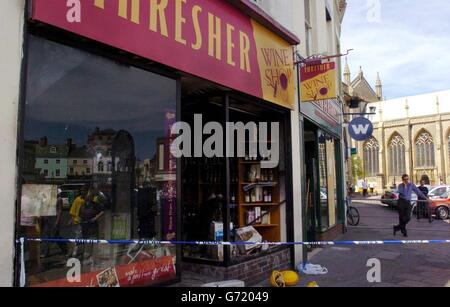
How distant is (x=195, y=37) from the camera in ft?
17.3

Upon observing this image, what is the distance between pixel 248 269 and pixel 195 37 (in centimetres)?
363

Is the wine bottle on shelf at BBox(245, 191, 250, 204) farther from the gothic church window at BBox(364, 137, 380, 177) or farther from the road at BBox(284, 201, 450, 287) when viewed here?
the gothic church window at BBox(364, 137, 380, 177)

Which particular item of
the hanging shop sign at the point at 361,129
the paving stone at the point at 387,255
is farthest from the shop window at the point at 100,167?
the hanging shop sign at the point at 361,129

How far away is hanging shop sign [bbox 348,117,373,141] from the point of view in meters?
12.9

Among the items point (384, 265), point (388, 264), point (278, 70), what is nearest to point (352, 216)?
point (388, 264)

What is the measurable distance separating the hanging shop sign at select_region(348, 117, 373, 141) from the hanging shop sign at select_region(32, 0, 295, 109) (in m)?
5.86

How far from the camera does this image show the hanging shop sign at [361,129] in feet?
42.3

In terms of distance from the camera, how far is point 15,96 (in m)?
3.26

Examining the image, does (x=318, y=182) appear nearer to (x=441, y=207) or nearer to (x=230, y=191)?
(x=230, y=191)

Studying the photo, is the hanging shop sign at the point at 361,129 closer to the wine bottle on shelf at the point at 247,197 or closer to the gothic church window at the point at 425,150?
the wine bottle on shelf at the point at 247,197

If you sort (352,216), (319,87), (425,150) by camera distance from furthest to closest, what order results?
1. (425,150)
2. (352,216)
3. (319,87)

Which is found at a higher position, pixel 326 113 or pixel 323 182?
pixel 326 113
